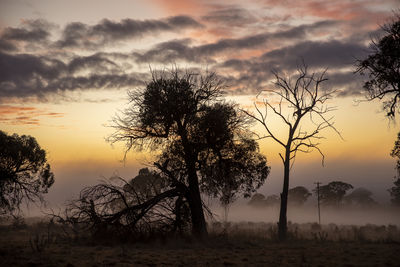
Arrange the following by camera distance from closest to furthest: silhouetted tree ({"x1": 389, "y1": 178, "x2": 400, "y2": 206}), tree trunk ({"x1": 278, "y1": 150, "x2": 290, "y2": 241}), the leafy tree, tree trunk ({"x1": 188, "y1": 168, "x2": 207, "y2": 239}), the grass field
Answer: the grass field < tree trunk ({"x1": 188, "y1": 168, "x2": 207, "y2": 239}) < tree trunk ({"x1": 278, "y1": 150, "x2": 290, "y2": 241}) < the leafy tree < silhouetted tree ({"x1": 389, "y1": 178, "x2": 400, "y2": 206})

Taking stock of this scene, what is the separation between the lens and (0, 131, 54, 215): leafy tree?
92.0ft

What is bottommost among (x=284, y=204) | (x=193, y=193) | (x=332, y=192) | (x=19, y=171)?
(x=284, y=204)

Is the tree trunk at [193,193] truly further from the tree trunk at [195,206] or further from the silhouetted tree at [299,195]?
the silhouetted tree at [299,195]

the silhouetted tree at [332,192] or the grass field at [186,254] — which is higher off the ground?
the silhouetted tree at [332,192]

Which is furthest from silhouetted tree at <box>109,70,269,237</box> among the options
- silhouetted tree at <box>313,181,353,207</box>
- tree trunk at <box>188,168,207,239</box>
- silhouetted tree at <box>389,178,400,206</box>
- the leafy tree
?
silhouetted tree at <box>313,181,353,207</box>

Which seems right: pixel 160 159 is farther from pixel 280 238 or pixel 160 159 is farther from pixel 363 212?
A: pixel 363 212

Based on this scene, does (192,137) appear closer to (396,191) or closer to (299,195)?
(396,191)

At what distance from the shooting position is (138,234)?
17281mm

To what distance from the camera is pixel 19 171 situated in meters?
28.9

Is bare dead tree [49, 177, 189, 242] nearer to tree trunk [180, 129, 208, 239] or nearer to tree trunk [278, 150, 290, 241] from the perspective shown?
tree trunk [180, 129, 208, 239]

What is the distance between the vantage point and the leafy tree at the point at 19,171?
28031 millimetres

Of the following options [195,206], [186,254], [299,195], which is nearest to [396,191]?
[299,195]

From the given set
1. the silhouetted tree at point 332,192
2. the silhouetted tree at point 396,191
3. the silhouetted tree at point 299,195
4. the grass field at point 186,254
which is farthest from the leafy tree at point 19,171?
the silhouetted tree at point 299,195

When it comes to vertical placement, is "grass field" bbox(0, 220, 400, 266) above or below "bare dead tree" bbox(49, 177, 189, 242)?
below
